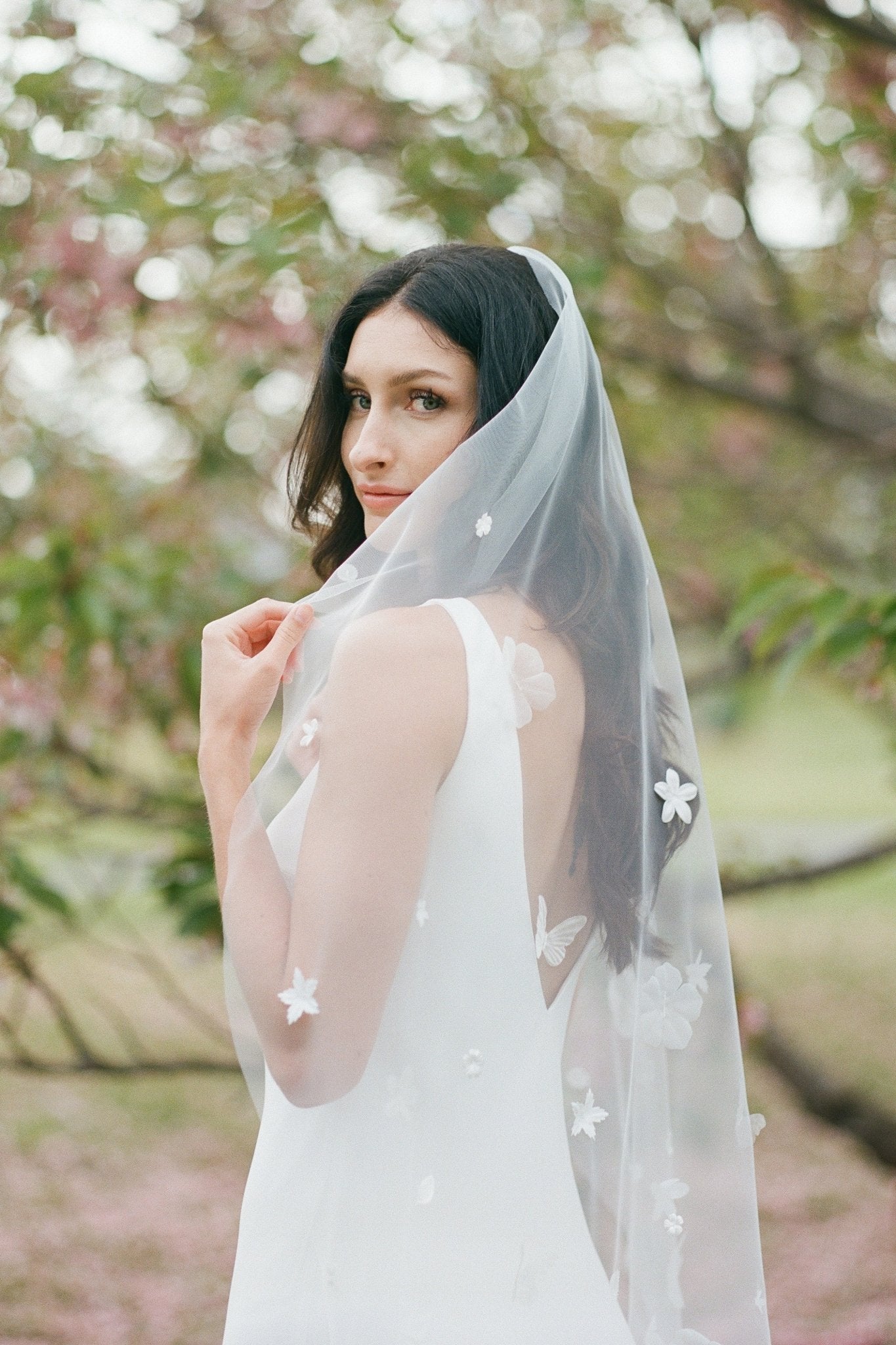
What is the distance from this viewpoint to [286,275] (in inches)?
122

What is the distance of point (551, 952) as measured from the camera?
1.34 metres

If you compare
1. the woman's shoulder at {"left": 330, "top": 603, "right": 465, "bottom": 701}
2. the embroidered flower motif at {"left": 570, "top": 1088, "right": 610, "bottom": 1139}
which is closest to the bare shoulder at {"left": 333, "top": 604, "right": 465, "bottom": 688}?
the woman's shoulder at {"left": 330, "top": 603, "right": 465, "bottom": 701}

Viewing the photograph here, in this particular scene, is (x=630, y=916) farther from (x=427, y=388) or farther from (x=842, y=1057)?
(x=842, y=1057)

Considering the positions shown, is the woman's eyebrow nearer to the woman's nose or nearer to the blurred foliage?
the woman's nose

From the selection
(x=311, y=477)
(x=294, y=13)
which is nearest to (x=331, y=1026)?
(x=311, y=477)

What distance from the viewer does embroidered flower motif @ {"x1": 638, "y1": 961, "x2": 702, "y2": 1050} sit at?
142cm

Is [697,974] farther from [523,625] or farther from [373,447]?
[373,447]

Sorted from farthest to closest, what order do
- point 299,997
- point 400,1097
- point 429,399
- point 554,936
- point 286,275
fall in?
1. point 286,275
2. point 429,399
3. point 554,936
4. point 400,1097
5. point 299,997

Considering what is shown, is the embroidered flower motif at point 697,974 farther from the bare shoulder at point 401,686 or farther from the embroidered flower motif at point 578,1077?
the bare shoulder at point 401,686

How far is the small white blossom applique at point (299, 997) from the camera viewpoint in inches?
44.9

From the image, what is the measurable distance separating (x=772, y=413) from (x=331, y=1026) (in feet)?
11.5

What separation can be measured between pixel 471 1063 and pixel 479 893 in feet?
0.54

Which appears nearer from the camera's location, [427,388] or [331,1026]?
[331,1026]

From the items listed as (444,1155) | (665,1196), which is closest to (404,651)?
(444,1155)
